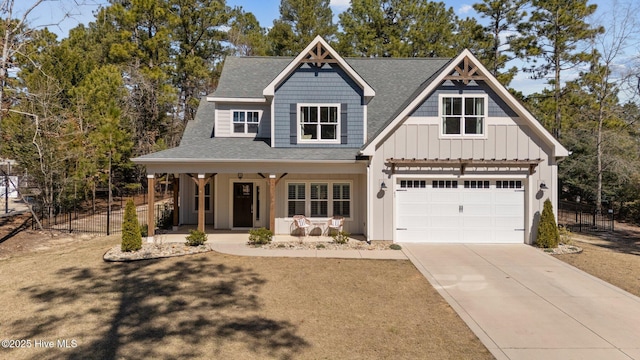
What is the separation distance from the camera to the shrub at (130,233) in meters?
11.9

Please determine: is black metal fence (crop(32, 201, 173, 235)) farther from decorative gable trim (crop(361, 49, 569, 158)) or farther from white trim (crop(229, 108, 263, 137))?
decorative gable trim (crop(361, 49, 569, 158))

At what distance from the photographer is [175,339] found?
20.1 feet

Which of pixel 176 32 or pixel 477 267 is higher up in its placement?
pixel 176 32

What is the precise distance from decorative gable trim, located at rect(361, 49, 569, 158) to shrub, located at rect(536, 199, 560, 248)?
2012 mm

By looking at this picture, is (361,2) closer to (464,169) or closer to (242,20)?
(242,20)

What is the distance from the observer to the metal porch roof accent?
42.5 ft

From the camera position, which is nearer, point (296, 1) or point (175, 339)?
point (175, 339)

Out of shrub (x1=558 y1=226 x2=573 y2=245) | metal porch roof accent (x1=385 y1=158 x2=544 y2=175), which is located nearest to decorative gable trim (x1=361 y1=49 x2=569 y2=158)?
metal porch roof accent (x1=385 y1=158 x2=544 y2=175)

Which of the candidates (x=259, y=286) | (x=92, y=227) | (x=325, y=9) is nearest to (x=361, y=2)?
(x=325, y=9)

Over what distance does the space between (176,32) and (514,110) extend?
28.2 metres

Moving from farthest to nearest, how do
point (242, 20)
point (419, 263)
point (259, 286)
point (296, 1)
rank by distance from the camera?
point (242, 20) < point (296, 1) < point (419, 263) < point (259, 286)

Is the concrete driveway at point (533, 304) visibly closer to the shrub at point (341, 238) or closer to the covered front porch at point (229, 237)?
the shrub at point (341, 238)

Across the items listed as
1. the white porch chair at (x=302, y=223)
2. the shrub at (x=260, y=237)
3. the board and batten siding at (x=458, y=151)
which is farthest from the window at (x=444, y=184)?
the shrub at (x=260, y=237)

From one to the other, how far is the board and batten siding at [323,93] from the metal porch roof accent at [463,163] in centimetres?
224
